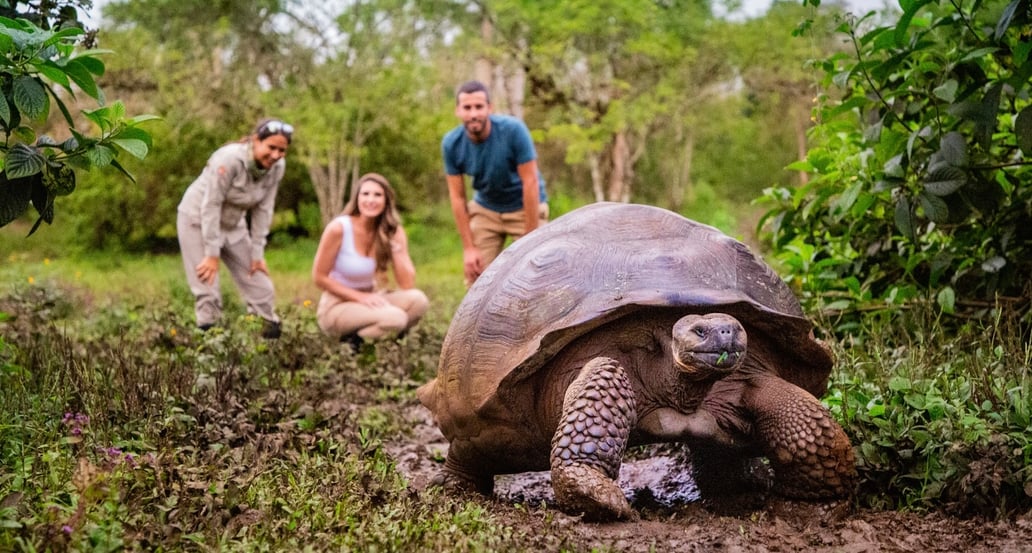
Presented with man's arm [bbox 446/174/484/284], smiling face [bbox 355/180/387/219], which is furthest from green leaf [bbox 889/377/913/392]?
smiling face [bbox 355/180/387/219]

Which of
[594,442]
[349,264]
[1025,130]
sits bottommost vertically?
[594,442]

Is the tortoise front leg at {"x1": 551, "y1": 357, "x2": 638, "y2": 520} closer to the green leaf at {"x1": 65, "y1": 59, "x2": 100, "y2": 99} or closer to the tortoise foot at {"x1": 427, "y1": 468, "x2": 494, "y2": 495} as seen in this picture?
the tortoise foot at {"x1": 427, "y1": 468, "x2": 494, "y2": 495}

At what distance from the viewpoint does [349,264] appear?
6250 millimetres

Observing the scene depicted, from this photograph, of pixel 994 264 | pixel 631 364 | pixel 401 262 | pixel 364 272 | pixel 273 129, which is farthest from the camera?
pixel 401 262

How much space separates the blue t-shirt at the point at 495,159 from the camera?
6.09 metres

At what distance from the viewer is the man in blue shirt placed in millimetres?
6035

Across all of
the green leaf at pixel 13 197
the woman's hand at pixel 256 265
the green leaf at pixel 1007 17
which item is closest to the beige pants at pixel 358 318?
the woman's hand at pixel 256 265

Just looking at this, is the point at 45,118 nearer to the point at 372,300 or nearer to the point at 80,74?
the point at 80,74

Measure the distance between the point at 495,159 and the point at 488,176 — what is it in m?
0.13

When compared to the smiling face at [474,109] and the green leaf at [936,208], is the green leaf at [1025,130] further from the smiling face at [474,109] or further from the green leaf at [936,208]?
the smiling face at [474,109]

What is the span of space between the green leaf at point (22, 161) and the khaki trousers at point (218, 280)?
3517 mm

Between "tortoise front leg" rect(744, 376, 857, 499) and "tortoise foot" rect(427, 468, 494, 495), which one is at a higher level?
"tortoise front leg" rect(744, 376, 857, 499)

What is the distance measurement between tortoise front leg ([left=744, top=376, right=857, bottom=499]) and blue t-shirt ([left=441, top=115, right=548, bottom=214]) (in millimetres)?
3369

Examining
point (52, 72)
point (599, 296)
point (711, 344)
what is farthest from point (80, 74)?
point (711, 344)
